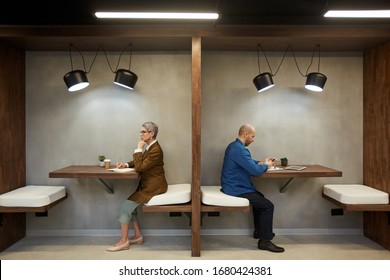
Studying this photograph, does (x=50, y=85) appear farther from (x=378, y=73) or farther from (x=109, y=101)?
(x=378, y=73)

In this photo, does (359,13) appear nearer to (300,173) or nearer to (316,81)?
(316,81)

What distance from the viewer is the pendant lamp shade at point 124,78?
15.5 ft

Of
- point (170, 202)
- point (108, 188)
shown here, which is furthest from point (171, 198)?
point (108, 188)

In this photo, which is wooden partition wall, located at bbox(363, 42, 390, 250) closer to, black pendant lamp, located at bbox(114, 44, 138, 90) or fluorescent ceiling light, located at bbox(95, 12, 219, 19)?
fluorescent ceiling light, located at bbox(95, 12, 219, 19)

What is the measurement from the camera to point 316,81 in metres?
4.76

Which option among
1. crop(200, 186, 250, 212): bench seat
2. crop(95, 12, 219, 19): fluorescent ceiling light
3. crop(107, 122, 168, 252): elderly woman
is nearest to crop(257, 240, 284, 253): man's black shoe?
crop(200, 186, 250, 212): bench seat

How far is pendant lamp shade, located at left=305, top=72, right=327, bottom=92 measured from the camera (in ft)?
15.6

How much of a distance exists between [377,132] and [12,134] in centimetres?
473

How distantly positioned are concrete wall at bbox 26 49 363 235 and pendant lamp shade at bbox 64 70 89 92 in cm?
39

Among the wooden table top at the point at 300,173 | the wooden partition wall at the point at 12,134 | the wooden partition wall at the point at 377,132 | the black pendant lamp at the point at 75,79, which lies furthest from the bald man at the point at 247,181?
the wooden partition wall at the point at 12,134

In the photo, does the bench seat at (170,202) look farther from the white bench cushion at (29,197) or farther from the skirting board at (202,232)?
the white bench cushion at (29,197)

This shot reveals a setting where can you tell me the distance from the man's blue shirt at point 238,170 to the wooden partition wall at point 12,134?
2737 millimetres

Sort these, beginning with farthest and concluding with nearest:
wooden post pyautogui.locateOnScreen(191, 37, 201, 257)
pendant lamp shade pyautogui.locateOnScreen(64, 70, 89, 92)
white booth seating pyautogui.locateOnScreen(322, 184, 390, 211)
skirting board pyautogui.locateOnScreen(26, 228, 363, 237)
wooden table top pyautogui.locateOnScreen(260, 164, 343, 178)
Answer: skirting board pyautogui.locateOnScreen(26, 228, 363, 237), pendant lamp shade pyautogui.locateOnScreen(64, 70, 89, 92), wooden table top pyautogui.locateOnScreen(260, 164, 343, 178), white booth seating pyautogui.locateOnScreen(322, 184, 390, 211), wooden post pyautogui.locateOnScreen(191, 37, 201, 257)
